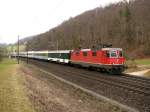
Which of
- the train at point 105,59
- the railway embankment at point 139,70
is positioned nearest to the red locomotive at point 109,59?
the train at point 105,59

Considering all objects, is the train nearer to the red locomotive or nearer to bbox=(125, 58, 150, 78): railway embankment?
the red locomotive

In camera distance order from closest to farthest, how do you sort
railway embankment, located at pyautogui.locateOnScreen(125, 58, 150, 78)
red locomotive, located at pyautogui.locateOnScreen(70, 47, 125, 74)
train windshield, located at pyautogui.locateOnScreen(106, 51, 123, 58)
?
railway embankment, located at pyautogui.locateOnScreen(125, 58, 150, 78) < red locomotive, located at pyautogui.locateOnScreen(70, 47, 125, 74) < train windshield, located at pyautogui.locateOnScreen(106, 51, 123, 58)

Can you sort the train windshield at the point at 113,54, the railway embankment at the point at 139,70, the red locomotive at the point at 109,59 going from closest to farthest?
the railway embankment at the point at 139,70 < the red locomotive at the point at 109,59 < the train windshield at the point at 113,54

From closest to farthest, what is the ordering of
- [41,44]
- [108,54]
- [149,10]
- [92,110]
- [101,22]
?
[92,110], [108,54], [149,10], [101,22], [41,44]

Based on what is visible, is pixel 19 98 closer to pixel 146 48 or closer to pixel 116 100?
pixel 116 100

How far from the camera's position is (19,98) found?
55.7 ft

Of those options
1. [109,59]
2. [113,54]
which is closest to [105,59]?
[109,59]

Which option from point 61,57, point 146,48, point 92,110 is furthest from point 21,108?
point 146,48

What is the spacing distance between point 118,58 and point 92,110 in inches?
959

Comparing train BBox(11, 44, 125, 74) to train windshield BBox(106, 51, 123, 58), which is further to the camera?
train windshield BBox(106, 51, 123, 58)

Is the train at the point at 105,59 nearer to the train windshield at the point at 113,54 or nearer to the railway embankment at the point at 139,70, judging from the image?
the train windshield at the point at 113,54

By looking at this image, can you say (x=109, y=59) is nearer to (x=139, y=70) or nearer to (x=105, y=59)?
(x=105, y=59)

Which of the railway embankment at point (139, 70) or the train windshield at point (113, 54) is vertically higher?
the train windshield at point (113, 54)

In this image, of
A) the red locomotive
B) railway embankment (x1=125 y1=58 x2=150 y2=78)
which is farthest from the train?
railway embankment (x1=125 y1=58 x2=150 y2=78)
